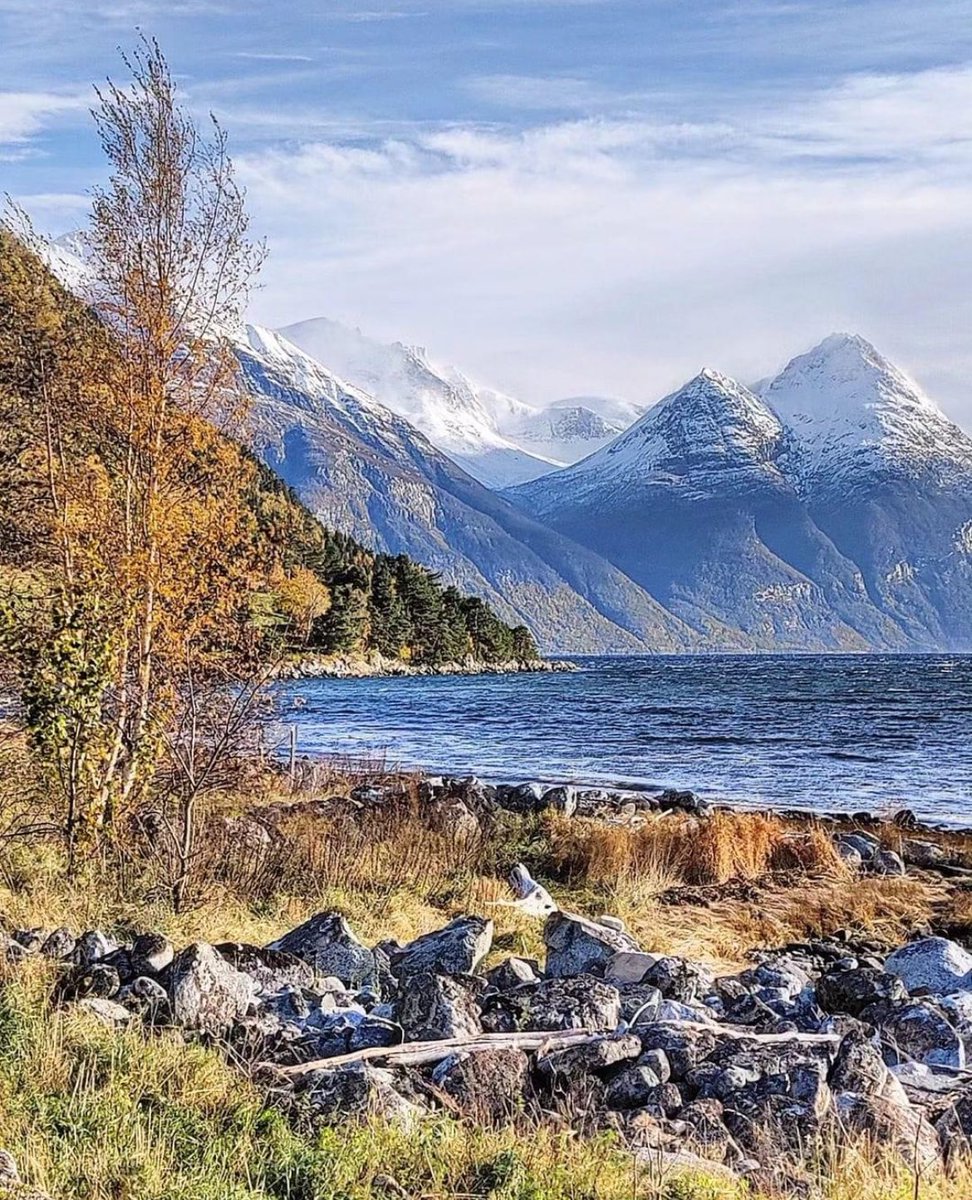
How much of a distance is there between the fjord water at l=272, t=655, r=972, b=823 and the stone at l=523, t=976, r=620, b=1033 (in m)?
7.90

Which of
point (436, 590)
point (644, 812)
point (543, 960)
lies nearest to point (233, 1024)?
point (543, 960)

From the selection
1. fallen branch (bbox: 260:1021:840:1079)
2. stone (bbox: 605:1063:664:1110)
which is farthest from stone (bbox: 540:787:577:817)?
stone (bbox: 605:1063:664:1110)

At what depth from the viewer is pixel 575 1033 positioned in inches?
271

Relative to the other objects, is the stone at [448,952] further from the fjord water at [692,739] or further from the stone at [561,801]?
the stone at [561,801]

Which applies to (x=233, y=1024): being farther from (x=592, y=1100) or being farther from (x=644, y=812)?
(x=644, y=812)

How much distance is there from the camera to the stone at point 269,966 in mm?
8273

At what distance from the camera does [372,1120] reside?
5242 mm

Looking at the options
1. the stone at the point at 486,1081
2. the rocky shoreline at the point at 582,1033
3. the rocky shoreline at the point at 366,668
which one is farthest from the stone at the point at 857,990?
the rocky shoreline at the point at 366,668

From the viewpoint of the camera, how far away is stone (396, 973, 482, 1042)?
272 inches

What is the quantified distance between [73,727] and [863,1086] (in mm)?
7859

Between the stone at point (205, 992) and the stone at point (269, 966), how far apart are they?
34.0 inches

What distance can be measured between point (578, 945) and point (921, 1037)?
9.36ft

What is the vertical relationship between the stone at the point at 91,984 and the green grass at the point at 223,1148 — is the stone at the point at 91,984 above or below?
below

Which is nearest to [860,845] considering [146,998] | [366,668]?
[146,998]
